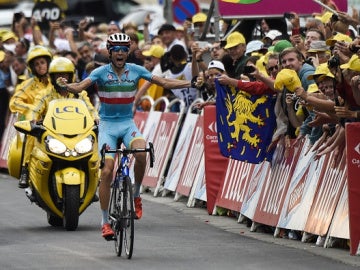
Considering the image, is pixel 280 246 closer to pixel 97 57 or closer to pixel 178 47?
pixel 178 47

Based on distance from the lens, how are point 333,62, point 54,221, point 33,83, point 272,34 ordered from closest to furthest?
point 333,62 → point 54,221 → point 33,83 → point 272,34

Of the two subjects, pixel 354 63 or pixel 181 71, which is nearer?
pixel 354 63

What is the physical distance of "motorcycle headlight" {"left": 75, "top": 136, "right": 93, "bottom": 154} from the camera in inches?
631

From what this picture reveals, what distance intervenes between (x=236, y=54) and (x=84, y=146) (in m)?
3.48

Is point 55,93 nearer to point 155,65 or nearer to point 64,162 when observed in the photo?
point 64,162

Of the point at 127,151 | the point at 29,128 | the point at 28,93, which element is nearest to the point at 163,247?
the point at 127,151

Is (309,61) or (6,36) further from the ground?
(309,61)

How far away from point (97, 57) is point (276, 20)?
322 cm

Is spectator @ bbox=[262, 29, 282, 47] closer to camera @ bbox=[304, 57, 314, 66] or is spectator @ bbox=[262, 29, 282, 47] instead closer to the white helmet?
camera @ bbox=[304, 57, 314, 66]

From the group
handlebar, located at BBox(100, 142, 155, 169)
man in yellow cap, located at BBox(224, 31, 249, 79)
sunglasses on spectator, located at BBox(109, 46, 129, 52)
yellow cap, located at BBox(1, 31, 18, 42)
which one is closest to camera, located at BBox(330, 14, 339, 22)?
man in yellow cap, located at BBox(224, 31, 249, 79)

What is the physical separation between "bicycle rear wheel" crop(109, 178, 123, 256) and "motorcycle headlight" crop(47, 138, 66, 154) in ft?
5.51

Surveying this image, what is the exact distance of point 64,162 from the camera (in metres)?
16.1

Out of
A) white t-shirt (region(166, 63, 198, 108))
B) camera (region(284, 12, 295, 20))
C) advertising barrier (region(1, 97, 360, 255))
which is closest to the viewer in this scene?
advertising barrier (region(1, 97, 360, 255))

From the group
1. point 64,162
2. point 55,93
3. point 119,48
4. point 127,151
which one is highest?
point 119,48
